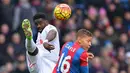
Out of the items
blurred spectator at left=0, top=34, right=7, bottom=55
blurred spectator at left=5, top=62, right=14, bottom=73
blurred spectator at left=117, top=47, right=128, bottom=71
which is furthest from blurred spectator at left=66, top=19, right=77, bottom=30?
blurred spectator at left=5, top=62, right=14, bottom=73

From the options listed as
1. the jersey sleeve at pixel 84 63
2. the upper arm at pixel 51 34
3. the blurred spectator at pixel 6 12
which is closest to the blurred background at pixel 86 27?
the blurred spectator at pixel 6 12

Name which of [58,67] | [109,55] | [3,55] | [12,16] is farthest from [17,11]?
[58,67]

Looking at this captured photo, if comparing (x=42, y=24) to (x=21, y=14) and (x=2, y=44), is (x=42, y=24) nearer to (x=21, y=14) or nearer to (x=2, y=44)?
(x=2, y=44)

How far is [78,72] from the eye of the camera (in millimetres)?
12664

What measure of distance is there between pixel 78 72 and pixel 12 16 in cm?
790

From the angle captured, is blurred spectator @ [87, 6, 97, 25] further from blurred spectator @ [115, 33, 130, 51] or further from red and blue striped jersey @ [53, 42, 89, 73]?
red and blue striped jersey @ [53, 42, 89, 73]

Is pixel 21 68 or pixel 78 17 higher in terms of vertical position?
pixel 78 17

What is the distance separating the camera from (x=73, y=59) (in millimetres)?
12594

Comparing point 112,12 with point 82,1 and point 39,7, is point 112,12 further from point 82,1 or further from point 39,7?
point 39,7

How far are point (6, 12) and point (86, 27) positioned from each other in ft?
9.46

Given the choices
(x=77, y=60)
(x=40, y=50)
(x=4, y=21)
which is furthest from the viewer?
(x=4, y=21)

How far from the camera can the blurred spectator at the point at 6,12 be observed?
1991cm

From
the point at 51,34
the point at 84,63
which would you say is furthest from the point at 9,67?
the point at 84,63

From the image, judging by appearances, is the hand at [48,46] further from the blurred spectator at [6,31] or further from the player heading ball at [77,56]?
the blurred spectator at [6,31]
